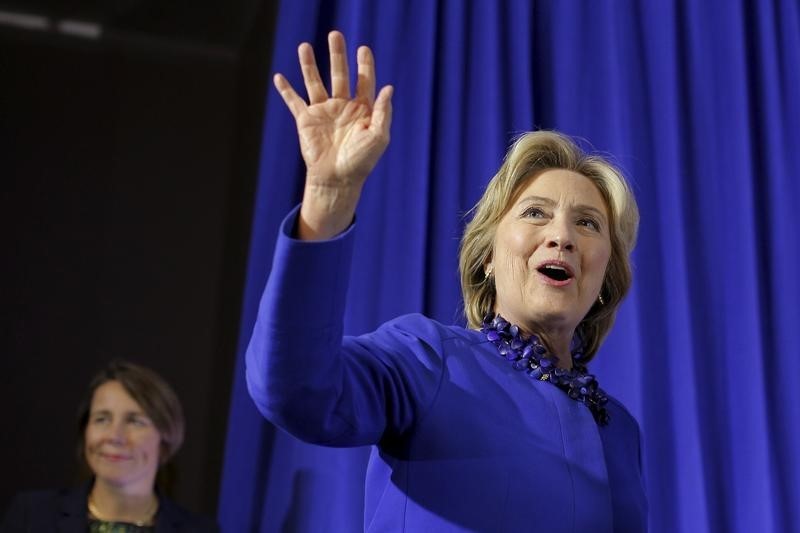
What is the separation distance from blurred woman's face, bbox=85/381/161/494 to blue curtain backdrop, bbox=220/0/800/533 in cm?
53

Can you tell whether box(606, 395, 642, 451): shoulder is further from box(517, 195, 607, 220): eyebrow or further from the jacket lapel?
the jacket lapel

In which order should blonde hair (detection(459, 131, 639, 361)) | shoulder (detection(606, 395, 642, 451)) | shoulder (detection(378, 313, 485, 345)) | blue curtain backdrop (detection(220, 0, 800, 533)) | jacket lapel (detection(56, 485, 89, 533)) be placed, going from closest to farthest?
shoulder (detection(378, 313, 485, 345)) < shoulder (detection(606, 395, 642, 451)) < blonde hair (detection(459, 131, 639, 361)) < blue curtain backdrop (detection(220, 0, 800, 533)) < jacket lapel (detection(56, 485, 89, 533))

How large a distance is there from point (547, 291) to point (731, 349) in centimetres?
111

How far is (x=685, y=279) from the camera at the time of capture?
219 centimetres

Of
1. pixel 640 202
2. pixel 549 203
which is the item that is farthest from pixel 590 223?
pixel 640 202

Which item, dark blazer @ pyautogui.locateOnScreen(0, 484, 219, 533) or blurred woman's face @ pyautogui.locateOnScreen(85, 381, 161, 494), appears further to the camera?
blurred woman's face @ pyautogui.locateOnScreen(85, 381, 161, 494)

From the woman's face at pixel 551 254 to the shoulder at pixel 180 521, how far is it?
4.29 feet

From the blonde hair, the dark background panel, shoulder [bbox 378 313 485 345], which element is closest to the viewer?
shoulder [bbox 378 313 485 345]

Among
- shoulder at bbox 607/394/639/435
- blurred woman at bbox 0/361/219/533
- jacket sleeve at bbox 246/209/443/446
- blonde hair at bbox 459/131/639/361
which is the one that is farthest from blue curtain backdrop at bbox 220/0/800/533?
jacket sleeve at bbox 246/209/443/446

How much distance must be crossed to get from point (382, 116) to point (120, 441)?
5.85 ft

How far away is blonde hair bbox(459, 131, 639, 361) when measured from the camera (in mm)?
1350

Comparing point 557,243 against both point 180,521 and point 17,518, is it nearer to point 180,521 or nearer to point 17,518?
point 180,521

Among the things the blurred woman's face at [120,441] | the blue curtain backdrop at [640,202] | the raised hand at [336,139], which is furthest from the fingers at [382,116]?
the blurred woman's face at [120,441]

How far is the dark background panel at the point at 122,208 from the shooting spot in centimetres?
323
